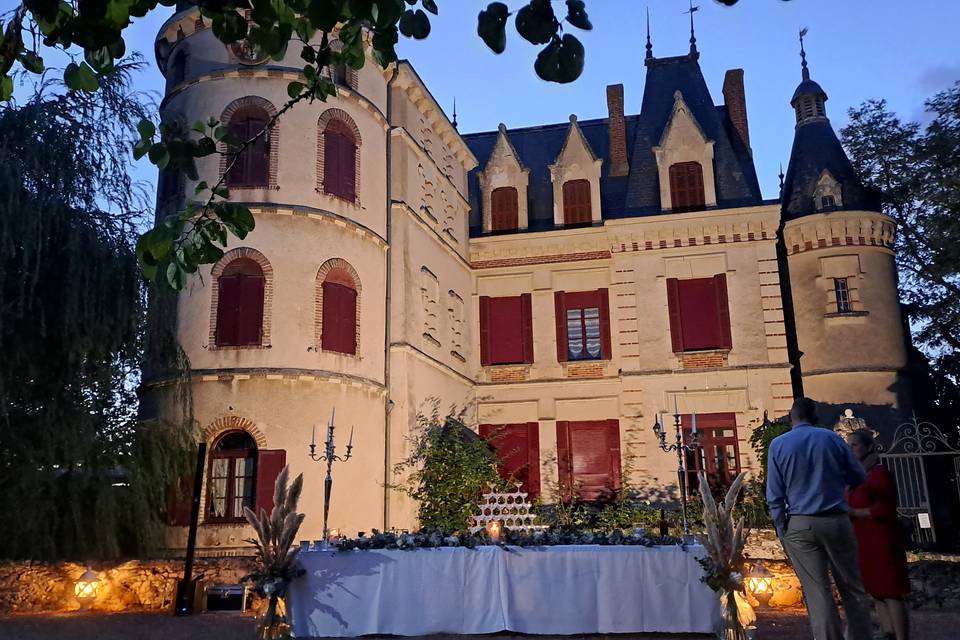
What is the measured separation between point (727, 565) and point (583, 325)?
47.7 ft

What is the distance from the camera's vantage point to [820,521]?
5926mm

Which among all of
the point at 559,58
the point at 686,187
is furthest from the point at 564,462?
the point at 559,58

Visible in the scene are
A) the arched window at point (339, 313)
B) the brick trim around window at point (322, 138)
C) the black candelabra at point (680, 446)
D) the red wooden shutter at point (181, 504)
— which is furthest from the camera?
the brick trim around window at point (322, 138)

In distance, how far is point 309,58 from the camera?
14.6ft

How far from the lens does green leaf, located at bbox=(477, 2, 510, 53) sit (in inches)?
136

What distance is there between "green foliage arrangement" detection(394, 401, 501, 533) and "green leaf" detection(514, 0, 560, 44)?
14.5 metres

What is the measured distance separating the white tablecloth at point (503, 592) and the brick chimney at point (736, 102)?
17414mm

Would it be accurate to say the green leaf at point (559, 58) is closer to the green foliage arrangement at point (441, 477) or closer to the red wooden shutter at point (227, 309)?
the red wooden shutter at point (227, 309)

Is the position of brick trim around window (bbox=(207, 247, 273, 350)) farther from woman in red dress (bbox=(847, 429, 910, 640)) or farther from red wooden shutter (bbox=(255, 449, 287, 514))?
woman in red dress (bbox=(847, 429, 910, 640))

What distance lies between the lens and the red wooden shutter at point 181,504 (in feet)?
48.6

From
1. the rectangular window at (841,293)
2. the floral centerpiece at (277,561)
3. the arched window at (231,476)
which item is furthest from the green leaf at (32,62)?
the rectangular window at (841,293)

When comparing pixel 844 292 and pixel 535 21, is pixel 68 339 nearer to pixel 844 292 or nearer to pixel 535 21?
pixel 535 21

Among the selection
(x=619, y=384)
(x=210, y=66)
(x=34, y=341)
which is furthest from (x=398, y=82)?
(x=34, y=341)

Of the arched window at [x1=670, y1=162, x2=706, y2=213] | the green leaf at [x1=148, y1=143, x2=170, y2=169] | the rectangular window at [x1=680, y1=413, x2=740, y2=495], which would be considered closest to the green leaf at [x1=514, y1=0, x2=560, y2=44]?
the green leaf at [x1=148, y1=143, x2=170, y2=169]
